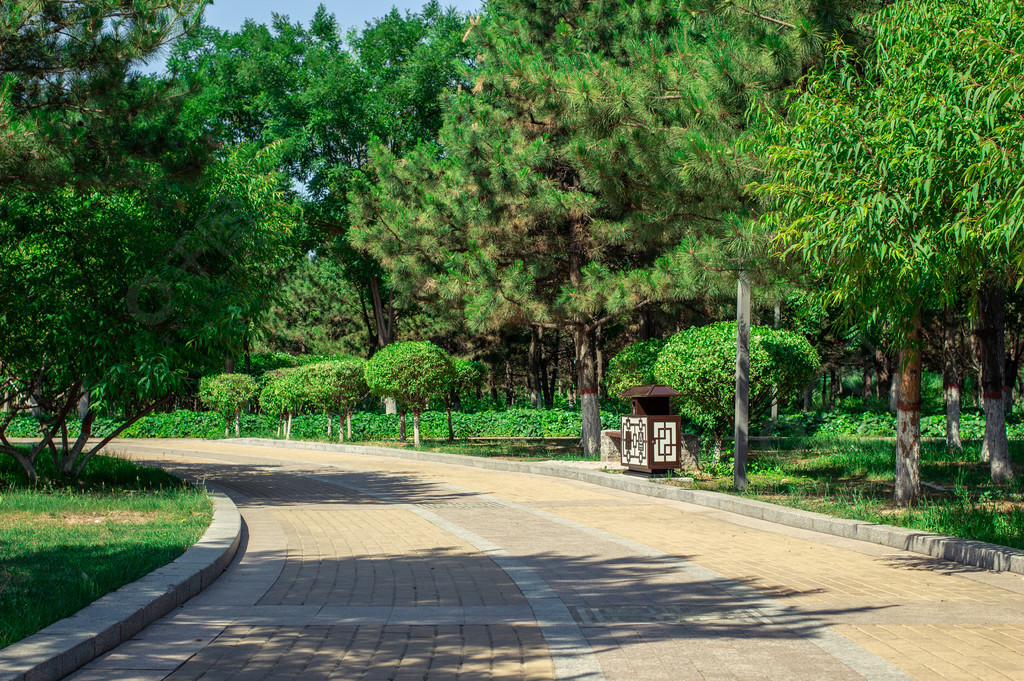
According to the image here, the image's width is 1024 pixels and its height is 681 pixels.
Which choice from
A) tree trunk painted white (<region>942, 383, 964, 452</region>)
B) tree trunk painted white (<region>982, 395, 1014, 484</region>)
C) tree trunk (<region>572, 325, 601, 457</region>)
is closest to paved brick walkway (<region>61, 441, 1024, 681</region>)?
tree trunk painted white (<region>982, 395, 1014, 484</region>)

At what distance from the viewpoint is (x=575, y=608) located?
6.42 metres

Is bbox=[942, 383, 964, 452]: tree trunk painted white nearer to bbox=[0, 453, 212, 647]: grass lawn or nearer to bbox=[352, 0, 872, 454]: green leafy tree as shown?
bbox=[352, 0, 872, 454]: green leafy tree

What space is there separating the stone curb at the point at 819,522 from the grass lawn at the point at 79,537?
7203 millimetres

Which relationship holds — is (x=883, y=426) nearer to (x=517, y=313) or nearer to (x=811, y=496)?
(x=517, y=313)

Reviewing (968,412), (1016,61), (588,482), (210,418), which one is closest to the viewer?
(1016,61)

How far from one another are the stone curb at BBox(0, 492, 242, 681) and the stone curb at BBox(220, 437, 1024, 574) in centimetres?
690

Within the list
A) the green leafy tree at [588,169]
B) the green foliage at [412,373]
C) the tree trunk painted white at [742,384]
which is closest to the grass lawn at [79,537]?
the green leafy tree at [588,169]

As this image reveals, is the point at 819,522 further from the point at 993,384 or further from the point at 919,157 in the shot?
the point at 993,384

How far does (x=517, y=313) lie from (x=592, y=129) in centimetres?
951

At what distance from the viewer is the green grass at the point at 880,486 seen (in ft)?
32.4

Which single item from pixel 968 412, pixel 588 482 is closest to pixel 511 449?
pixel 588 482

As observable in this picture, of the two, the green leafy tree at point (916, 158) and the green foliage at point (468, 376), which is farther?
the green foliage at point (468, 376)

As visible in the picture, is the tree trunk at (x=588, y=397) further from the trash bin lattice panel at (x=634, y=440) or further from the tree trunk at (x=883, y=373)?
the tree trunk at (x=883, y=373)

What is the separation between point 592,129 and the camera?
13.8m
